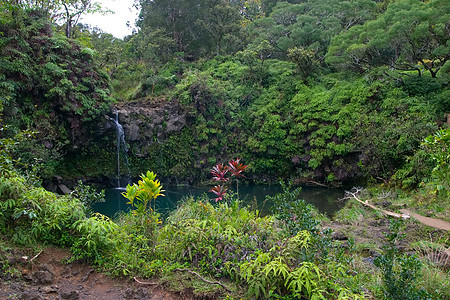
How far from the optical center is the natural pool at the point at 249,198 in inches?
400

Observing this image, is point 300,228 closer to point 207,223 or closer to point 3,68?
point 207,223

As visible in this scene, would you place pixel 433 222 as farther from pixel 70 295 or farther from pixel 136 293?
pixel 70 295

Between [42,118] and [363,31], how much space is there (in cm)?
1445

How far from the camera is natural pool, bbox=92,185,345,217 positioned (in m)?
10.2

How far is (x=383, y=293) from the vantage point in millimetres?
2748

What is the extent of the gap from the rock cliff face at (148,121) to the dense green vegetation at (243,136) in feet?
0.39

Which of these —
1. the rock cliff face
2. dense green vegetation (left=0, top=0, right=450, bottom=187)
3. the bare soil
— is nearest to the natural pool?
dense green vegetation (left=0, top=0, right=450, bottom=187)

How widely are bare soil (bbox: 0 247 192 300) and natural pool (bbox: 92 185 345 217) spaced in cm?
548

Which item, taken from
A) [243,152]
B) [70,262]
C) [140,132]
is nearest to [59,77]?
[140,132]

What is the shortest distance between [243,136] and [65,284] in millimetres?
13006

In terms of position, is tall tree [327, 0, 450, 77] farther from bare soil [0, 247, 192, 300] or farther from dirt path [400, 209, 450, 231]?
bare soil [0, 247, 192, 300]

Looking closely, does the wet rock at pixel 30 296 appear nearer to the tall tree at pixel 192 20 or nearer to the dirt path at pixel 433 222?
the dirt path at pixel 433 222

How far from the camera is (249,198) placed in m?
11.9

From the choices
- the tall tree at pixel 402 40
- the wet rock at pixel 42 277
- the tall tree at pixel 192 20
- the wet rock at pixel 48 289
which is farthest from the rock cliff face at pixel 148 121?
the wet rock at pixel 48 289
